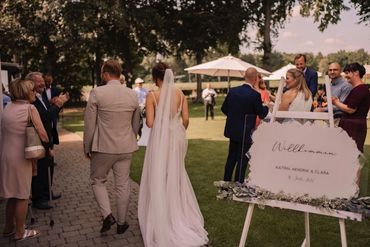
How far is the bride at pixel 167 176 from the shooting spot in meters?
4.40

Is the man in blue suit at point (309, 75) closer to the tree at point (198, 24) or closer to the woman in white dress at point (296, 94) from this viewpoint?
the woman in white dress at point (296, 94)

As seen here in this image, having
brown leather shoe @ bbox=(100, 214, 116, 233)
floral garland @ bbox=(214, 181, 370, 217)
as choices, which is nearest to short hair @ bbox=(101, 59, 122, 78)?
brown leather shoe @ bbox=(100, 214, 116, 233)

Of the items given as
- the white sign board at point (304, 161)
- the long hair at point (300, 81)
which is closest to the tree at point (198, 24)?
the long hair at point (300, 81)

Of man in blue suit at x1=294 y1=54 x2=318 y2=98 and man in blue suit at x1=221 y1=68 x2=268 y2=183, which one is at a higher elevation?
man in blue suit at x1=294 y1=54 x2=318 y2=98

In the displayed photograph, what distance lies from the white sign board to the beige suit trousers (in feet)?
6.14

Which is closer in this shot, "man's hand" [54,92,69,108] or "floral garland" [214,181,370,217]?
"floral garland" [214,181,370,217]

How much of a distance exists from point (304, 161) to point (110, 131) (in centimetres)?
230

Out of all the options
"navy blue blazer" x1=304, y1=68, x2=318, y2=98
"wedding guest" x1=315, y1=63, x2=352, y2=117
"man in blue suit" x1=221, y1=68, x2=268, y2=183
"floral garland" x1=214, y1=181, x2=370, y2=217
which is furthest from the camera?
"navy blue blazer" x1=304, y1=68, x2=318, y2=98

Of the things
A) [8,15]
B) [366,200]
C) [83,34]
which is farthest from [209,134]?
[8,15]

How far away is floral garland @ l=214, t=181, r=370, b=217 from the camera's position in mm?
2922

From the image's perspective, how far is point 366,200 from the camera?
2.94m

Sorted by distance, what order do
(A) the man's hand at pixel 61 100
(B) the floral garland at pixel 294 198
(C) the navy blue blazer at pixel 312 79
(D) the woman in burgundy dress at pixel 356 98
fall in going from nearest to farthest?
(B) the floral garland at pixel 294 198 < (D) the woman in burgundy dress at pixel 356 98 < (A) the man's hand at pixel 61 100 < (C) the navy blue blazer at pixel 312 79

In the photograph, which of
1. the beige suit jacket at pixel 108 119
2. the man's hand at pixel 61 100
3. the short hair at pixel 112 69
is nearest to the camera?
the beige suit jacket at pixel 108 119

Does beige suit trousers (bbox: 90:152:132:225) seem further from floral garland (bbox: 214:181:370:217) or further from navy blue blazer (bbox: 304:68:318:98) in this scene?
navy blue blazer (bbox: 304:68:318:98)
